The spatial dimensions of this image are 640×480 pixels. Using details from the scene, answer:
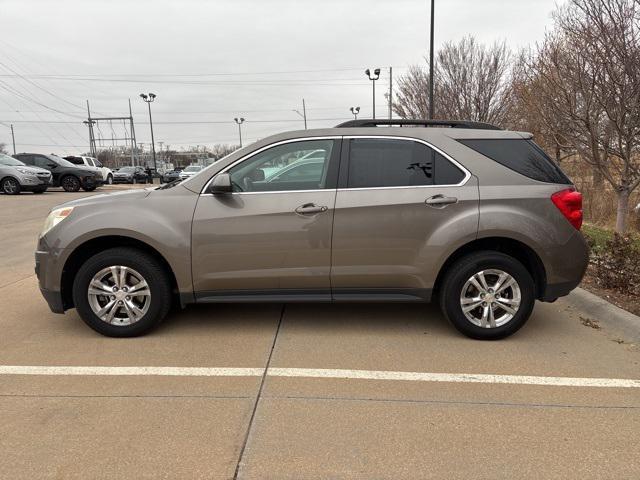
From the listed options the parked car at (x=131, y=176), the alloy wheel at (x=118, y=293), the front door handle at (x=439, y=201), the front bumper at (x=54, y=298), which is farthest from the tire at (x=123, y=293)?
the parked car at (x=131, y=176)

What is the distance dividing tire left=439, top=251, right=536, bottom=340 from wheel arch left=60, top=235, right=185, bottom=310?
2.33 metres

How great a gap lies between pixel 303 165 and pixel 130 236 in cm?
158

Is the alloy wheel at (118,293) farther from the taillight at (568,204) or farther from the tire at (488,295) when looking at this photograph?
the taillight at (568,204)

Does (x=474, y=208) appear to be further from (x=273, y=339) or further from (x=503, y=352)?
(x=273, y=339)

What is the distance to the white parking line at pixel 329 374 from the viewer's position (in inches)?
135

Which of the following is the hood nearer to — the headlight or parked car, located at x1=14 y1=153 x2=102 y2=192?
the headlight

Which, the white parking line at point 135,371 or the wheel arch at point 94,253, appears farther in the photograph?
the wheel arch at point 94,253

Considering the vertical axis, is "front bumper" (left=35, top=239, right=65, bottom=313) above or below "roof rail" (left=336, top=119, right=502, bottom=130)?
below

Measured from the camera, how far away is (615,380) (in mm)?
3467

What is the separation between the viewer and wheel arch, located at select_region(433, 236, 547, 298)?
4098mm

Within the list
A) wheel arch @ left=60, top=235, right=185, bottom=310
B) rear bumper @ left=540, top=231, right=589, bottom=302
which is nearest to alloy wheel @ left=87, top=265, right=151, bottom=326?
wheel arch @ left=60, top=235, right=185, bottom=310

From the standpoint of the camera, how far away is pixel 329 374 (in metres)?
3.55

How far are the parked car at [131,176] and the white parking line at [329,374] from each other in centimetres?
3914

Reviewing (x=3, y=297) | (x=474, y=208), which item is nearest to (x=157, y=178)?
(x=3, y=297)
